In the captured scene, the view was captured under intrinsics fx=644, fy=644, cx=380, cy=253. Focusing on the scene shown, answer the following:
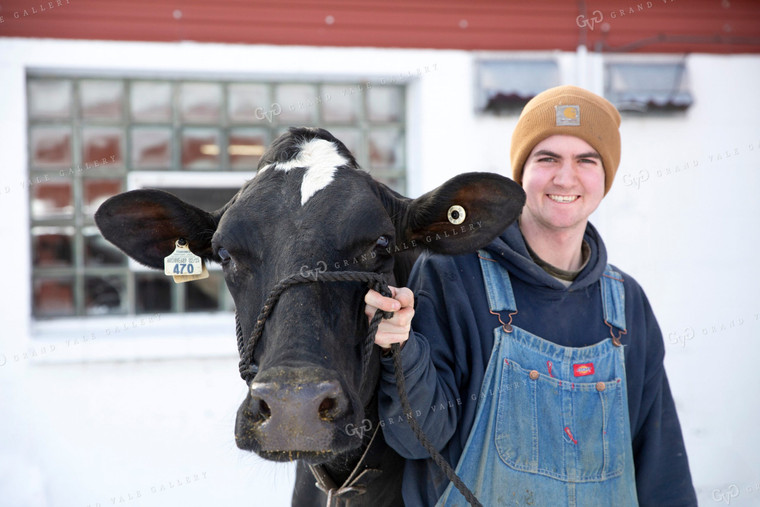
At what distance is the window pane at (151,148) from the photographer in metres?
5.15

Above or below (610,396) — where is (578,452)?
below

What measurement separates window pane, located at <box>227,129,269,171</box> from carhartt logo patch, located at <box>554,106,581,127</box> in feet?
11.2

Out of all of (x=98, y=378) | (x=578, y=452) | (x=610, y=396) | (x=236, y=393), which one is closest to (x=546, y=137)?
(x=610, y=396)

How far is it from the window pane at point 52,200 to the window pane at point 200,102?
42.6 inches

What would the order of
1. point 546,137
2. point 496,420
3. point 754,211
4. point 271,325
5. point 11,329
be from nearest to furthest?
point 271,325 < point 496,420 < point 546,137 < point 11,329 < point 754,211

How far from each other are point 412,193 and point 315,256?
3.68 m

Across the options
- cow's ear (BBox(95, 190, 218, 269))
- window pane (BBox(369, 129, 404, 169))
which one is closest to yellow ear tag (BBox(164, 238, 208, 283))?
cow's ear (BBox(95, 190, 218, 269))

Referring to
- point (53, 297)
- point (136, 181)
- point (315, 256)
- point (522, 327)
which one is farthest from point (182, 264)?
point (53, 297)

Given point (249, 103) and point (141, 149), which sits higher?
point (249, 103)

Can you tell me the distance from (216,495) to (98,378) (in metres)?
1.30

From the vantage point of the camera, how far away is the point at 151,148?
518cm

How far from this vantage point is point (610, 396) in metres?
2.18

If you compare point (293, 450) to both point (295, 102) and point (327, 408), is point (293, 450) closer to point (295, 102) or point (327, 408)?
point (327, 408)

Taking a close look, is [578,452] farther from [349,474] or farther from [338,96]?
[338,96]
